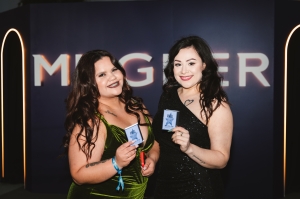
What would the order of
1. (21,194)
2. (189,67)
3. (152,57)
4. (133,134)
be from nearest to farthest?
(133,134)
(189,67)
(152,57)
(21,194)

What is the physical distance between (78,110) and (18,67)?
4323mm

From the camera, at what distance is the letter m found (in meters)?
5.66

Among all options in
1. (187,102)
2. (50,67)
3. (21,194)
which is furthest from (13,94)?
(187,102)

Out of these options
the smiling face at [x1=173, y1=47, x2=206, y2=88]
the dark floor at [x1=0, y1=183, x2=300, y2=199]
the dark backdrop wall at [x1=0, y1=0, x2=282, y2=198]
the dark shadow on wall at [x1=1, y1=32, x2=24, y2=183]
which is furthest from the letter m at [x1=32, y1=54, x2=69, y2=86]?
the smiling face at [x1=173, y1=47, x2=206, y2=88]

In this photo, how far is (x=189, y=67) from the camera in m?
2.37

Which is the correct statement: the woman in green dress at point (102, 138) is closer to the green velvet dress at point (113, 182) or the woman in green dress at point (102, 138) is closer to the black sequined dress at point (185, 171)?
the green velvet dress at point (113, 182)

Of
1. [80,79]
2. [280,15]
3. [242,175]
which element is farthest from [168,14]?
[80,79]

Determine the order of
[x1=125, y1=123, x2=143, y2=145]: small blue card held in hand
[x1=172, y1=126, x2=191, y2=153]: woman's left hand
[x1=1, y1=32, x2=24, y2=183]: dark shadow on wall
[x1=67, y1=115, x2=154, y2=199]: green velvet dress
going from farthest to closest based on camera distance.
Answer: [x1=1, y1=32, x2=24, y2=183]: dark shadow on wall, [x1=67, y1=115, x2=154, y2=199]: green velvet dress, [x1=125, y1=123, x2=143, y2=145]: small blue card held in hand, [x1=172, y1=126, x2=191, y2=153]: woman's left hand

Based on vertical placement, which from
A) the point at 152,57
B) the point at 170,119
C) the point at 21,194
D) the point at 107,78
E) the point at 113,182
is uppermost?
the point at 152,57

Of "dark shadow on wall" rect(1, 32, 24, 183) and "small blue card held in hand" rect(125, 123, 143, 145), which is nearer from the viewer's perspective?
"small blue card held in hand" rect(125, 123, 143, 145)

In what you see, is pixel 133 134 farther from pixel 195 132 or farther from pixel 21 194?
pixel 21 194

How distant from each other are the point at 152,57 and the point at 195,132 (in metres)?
3.35

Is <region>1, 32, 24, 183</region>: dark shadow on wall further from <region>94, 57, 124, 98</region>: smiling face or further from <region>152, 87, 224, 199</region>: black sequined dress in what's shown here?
<region>152, 87, 224, 199</region>: black sequined dress

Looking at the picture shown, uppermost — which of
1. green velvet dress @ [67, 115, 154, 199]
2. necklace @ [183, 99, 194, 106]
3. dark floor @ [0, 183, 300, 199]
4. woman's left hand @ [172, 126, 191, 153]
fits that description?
necklace @ [183, 99, 194, 106]
